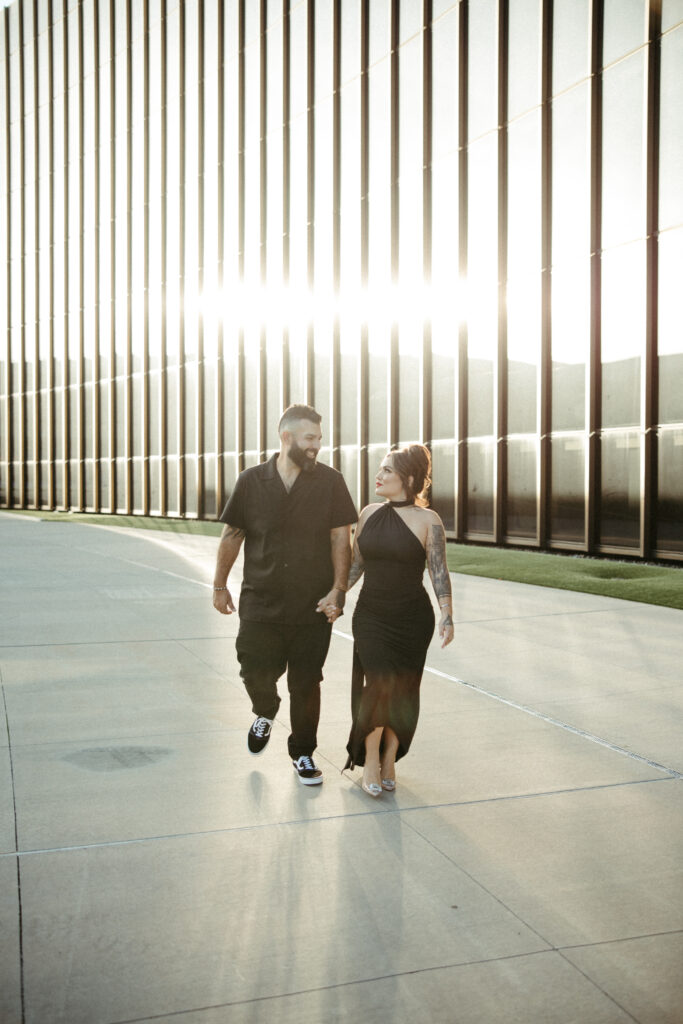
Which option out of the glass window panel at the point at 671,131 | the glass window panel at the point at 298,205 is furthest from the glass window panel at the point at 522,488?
the glass window panel at the point at 298,205

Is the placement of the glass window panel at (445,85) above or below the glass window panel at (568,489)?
above

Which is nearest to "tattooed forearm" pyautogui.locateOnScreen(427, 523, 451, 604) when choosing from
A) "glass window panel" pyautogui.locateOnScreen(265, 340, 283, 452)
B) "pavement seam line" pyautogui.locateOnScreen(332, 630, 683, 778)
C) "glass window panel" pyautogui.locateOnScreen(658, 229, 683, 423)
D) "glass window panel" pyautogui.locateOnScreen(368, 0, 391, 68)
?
"pavement seam line" pyautogui.locateOnScreen(332, 630, 683, 778)


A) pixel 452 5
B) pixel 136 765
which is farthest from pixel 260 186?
pixel 136 765

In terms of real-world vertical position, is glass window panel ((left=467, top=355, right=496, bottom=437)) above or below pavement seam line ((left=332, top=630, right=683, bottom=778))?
above

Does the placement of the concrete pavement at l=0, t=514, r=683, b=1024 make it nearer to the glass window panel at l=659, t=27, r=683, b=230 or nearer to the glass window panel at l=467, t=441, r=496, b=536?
the glass window panel at l=659, t=27, r=683, b=230

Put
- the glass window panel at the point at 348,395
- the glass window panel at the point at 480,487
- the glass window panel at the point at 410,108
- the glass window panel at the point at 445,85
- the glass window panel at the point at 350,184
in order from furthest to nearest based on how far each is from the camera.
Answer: the glass window panel at the point at 348,395 < the glass window panel at the point at 350,184 < the glass window panel at the point at 410,108 < the glass window panel at the point at 445,85 < the glass window panel at the point at 480,487

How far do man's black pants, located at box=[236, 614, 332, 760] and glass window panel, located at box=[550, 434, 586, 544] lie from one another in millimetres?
13053

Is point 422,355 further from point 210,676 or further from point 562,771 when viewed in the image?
point 562,771

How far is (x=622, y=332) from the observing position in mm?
16969

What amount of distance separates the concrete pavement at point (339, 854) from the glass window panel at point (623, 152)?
10.5 metres

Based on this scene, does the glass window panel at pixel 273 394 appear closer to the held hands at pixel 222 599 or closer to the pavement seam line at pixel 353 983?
the held hands at pixel 222 599

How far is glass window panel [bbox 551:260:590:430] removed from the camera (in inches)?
696

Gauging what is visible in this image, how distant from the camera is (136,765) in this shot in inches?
215

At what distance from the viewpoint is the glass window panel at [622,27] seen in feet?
53.9
